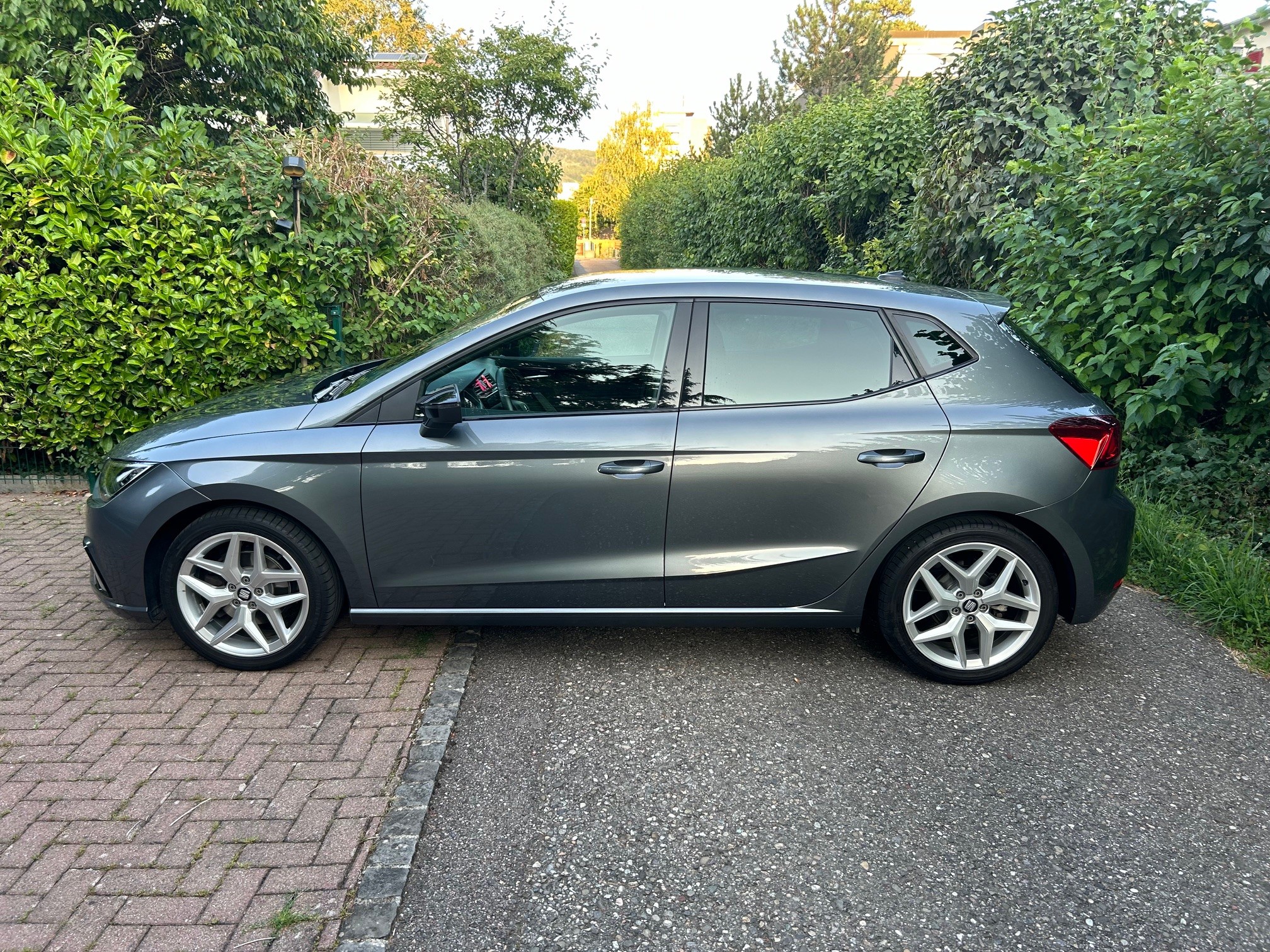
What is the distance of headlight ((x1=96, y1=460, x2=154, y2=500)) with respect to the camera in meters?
3.78

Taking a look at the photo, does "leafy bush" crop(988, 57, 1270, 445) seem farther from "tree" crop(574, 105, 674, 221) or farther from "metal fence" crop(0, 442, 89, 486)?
"tree" crop(574, 105, 674, 221)

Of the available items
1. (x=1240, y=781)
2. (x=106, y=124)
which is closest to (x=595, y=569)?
(x=1240, y=781)

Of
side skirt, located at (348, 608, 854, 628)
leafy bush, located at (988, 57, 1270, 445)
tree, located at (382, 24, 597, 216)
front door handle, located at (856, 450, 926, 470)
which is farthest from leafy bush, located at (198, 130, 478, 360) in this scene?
tree, located at (382, 24, 597, 216)

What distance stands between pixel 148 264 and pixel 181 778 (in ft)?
14.1

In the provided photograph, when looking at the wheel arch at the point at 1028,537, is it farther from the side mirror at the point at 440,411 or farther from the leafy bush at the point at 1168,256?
the leafy bush at the point at 1168,256

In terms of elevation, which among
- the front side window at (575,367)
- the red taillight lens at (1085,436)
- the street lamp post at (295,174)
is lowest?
the red taillight lens at (1085,436)

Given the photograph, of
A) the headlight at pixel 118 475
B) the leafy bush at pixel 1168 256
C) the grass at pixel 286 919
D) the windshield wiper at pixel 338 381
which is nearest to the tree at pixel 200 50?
the windshield wiper at pixel 338 381

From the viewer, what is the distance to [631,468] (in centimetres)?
364

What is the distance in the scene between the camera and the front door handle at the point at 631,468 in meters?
3.63

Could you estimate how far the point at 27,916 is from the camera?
2453mm

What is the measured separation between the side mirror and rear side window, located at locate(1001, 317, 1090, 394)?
2.32 meters

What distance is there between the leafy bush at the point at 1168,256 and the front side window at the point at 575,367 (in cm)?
310

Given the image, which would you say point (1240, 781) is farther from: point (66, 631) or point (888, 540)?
point (66, 631)

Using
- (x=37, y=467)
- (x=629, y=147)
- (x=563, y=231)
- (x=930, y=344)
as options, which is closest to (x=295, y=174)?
(x=37, y=467)
